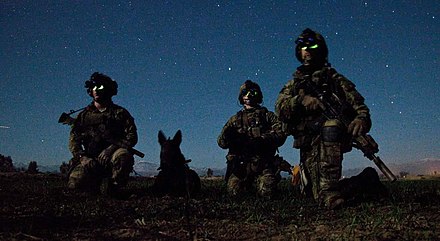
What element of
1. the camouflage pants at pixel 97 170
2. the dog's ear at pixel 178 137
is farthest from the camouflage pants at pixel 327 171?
the camouflage pants at pixel 97 170

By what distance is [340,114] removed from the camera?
4840mm

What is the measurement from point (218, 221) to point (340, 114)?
2.17 metres

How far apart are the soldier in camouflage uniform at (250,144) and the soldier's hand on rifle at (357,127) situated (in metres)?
2.33

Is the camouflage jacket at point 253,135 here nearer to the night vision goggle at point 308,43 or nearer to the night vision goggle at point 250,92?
the night vision goggle at point 250,92

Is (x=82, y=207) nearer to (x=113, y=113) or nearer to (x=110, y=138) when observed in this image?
(x=110, y=138)

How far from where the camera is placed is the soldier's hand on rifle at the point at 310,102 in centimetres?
501

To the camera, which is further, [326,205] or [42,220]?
[326,205]

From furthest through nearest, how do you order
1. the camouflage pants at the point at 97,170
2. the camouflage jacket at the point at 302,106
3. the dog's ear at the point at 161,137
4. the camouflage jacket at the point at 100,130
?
1. the camouflage jacket at the point at 100,130
2. the camouflage pants at the point at 97,170
3. the camouflage jacket at the point at 302,106
4. the dog's ear at the point at 161,137

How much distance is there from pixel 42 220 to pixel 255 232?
7.23 ft

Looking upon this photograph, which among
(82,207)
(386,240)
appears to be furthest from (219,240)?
(82,207)

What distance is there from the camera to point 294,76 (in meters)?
5.56

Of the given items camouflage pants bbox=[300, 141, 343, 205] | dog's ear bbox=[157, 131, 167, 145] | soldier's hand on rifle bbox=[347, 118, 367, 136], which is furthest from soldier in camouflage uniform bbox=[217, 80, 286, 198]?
dog's ear bbox=[157, 131, 167, 145]

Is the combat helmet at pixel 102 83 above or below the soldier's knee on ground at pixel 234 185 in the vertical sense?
above

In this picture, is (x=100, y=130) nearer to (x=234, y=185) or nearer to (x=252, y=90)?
(x=234, y=185)
